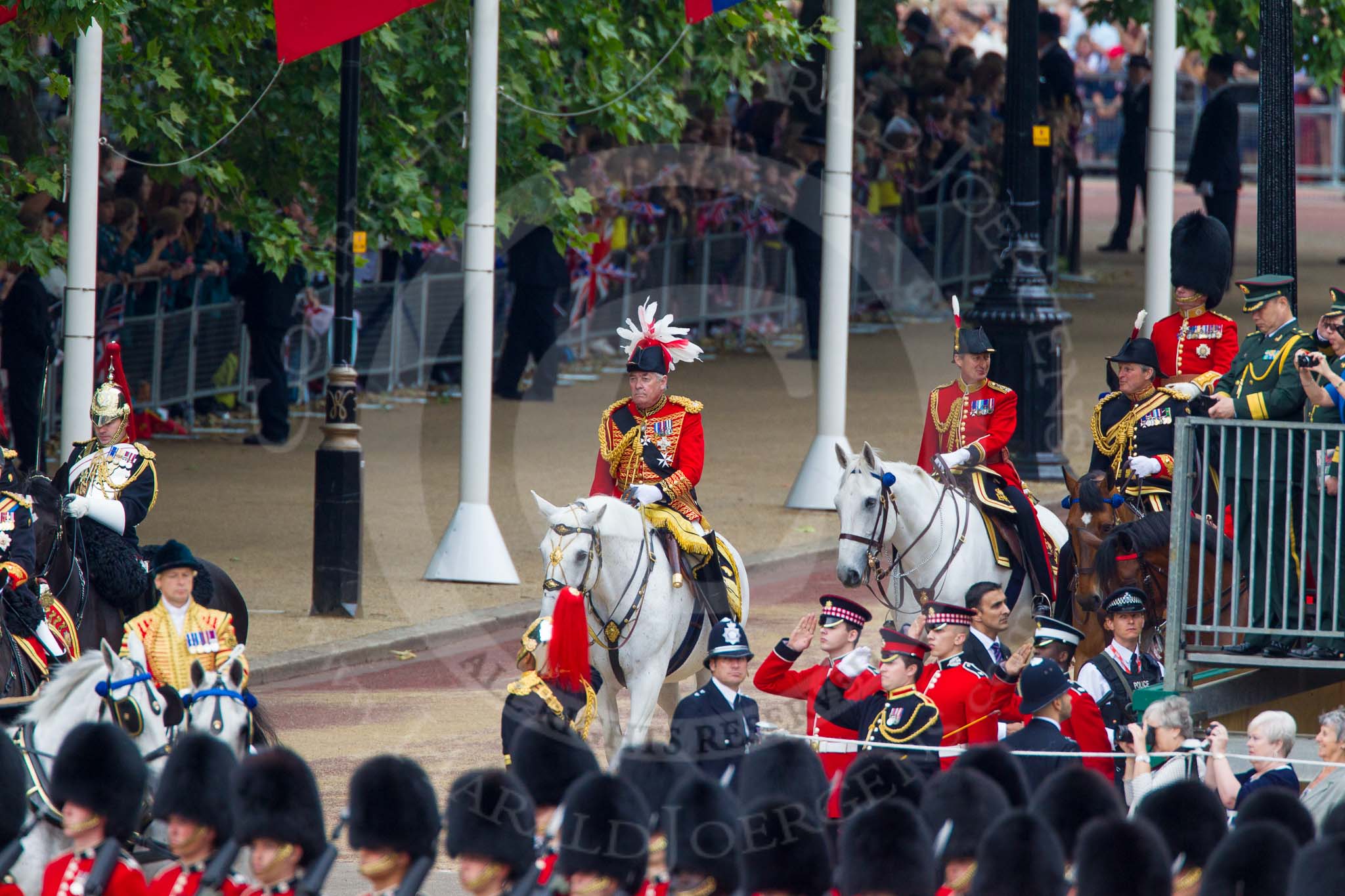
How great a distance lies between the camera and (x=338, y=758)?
479 inches

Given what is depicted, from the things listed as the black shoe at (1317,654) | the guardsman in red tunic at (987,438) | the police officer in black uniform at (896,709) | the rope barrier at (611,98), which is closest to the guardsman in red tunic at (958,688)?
the police officer in black uniform at (896,709)

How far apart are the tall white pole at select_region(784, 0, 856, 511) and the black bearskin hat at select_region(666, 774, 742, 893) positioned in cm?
1054

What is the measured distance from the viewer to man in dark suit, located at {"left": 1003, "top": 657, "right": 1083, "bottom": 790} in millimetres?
9641

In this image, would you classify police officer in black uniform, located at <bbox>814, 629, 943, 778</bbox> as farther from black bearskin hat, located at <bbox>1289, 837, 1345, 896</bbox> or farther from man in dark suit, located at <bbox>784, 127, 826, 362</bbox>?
man in dark suit, located at <bbox>784, 127, 826, 362</bbox>

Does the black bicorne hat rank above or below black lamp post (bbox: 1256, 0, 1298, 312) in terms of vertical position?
below

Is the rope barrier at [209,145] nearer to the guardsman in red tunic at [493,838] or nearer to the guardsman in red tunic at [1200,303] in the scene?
the guardsman in red tunic at [1200,303]

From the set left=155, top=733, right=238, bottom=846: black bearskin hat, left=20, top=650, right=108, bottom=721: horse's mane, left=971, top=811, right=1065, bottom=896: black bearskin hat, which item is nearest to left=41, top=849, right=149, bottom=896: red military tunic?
left=155, top=733, right=238, bottom=846: black bearskin hat

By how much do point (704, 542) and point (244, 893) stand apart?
174 inches

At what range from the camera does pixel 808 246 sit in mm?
25766

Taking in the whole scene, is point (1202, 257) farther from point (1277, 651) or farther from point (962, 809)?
point (962, 809)

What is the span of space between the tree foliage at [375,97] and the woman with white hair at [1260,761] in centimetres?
852

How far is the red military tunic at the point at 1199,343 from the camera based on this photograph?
13.3 metres

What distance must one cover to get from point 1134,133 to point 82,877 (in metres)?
23.0

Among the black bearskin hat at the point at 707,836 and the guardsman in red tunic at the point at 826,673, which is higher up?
the guardsman in red tunic at the point at 826,673
